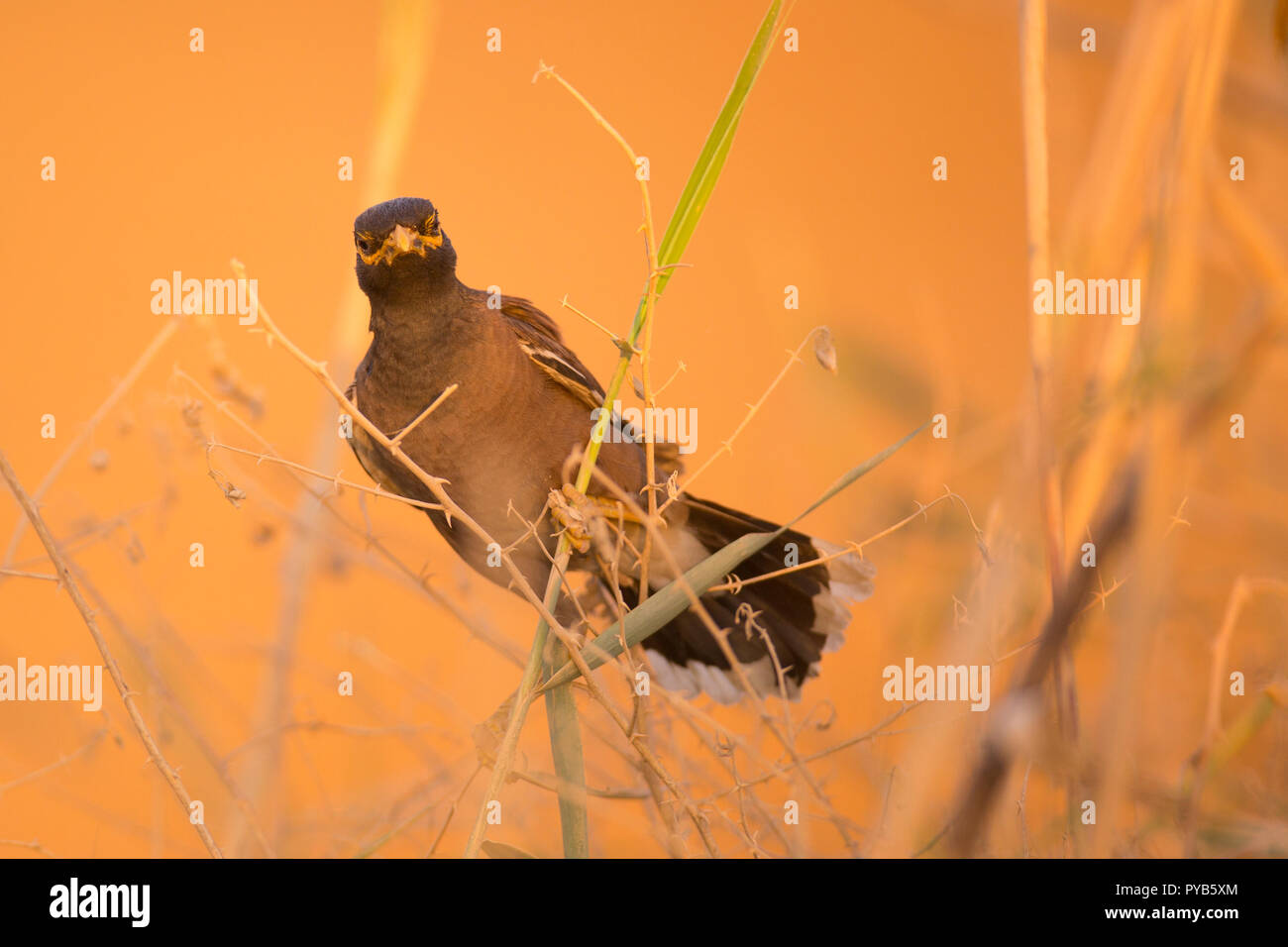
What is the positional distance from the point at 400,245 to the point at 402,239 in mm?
15

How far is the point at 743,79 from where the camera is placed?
1257 mm

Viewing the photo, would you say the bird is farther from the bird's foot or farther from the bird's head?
the bird's foot

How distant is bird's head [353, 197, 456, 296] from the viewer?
243cm

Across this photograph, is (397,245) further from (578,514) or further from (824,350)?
(824,350)

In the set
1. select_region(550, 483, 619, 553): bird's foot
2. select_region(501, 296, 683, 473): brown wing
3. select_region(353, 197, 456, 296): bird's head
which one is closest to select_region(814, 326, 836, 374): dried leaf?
select_region(550, 483, 619, 553): bird's foot

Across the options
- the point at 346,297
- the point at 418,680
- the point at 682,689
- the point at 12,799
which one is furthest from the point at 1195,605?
the point at 12,799

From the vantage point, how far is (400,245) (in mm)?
2391

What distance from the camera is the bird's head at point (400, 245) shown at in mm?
2426

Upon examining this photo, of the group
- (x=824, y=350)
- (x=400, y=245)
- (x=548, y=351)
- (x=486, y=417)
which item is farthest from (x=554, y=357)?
(x=824, y=350)

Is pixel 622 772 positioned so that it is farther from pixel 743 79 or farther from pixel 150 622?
pixel 743 79

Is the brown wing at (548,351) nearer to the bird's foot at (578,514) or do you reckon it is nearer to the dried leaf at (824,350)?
the bird's foot at (578,514)

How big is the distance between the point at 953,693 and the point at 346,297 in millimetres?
2335

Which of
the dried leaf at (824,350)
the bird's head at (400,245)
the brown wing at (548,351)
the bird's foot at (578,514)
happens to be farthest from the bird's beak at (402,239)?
the dried leaf at (824,350)

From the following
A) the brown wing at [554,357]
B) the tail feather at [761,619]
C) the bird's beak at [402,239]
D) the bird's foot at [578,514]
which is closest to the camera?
the bird's foot at [578,514]
